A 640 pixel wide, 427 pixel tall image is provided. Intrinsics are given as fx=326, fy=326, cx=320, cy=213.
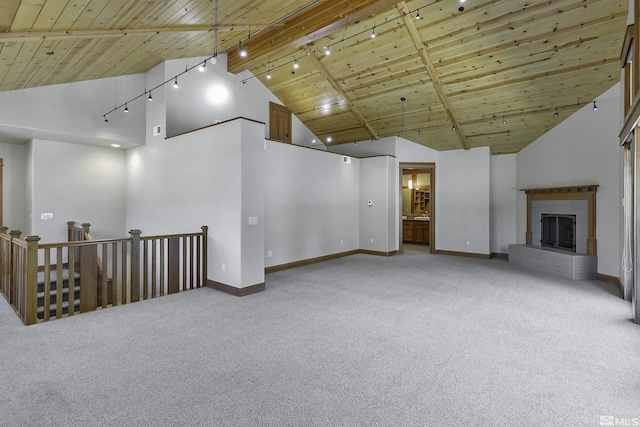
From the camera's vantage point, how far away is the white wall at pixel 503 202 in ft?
27.2

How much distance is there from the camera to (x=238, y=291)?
491cm

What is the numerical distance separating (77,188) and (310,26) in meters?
→ 5.94

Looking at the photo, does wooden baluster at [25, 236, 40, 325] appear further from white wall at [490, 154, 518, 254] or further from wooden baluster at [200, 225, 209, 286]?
white wall at [490, 154, 518, 254]

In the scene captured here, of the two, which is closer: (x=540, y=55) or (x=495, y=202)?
(x=540, y=55)

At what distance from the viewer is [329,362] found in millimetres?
2842

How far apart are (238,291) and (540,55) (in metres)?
6.08

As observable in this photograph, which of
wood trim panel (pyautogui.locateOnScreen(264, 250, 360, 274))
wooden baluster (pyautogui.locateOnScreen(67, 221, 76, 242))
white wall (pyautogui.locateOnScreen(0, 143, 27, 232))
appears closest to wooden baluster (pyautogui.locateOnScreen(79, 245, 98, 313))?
wooden baluster (pyautogui.locateOnScreen(67, 221, 76, 242))

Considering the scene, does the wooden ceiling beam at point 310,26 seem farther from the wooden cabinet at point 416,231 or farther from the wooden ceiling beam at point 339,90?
the wooden cabinet at point 416,231

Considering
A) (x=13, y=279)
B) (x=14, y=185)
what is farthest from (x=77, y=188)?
(x=13, y=279)

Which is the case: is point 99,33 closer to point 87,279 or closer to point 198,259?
point 87,279

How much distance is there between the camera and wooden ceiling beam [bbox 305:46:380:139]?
6859 mm

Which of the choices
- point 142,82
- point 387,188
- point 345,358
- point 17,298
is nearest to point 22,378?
point 17,298

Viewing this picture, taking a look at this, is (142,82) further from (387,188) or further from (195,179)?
(387,188)

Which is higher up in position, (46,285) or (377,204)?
(377,204)
